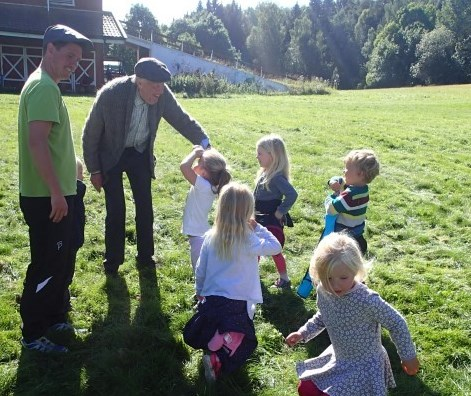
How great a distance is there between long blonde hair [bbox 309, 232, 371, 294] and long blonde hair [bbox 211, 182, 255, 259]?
662 mm

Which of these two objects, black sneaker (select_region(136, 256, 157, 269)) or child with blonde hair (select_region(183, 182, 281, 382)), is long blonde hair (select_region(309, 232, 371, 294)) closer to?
child with blonde hair (select_region(183, 182, 281, 382))

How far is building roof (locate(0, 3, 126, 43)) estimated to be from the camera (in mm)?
25453

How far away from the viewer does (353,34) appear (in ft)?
284

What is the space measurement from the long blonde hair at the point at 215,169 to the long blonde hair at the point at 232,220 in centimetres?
81

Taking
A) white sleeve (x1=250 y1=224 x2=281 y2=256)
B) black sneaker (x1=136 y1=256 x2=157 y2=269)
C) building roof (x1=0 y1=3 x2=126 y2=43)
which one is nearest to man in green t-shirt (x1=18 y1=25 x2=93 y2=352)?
white sleeve (x1=250 y1=224 x2=281 y2=256)

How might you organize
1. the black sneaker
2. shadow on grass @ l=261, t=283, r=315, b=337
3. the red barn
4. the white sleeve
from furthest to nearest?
the red barn
the black sneaker
shadow on grass @ l=261, t=283, r=315, b=337
the white sleeve

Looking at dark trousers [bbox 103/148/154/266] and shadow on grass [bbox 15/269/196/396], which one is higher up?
dark trousers [bbox 103/148/154/266]

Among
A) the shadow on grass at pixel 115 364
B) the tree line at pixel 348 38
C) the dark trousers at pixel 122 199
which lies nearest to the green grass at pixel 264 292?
the shadow on grass at pixel 115 364

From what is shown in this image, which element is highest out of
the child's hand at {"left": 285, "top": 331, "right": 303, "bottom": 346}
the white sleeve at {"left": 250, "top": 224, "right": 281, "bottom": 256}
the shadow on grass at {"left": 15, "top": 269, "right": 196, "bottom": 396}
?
the white sleeve at {"left": 250, "top": 224, "right": 281, "bottom": 256}

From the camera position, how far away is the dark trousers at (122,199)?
4.57 metres

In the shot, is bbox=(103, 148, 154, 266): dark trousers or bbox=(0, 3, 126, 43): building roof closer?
bbox=(103, 148, 154, 266): dark trousers

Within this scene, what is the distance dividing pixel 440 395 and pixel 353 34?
90352 mm

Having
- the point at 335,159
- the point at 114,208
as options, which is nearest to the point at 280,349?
the point at 114,208

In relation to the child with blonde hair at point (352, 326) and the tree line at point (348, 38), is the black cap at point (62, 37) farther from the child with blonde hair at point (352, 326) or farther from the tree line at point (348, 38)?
the tree line at point (348, 38)
